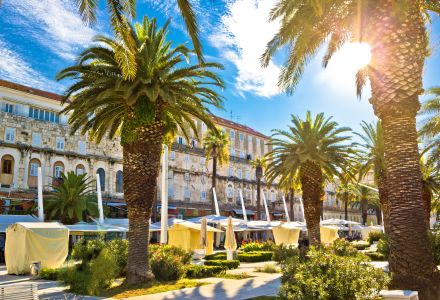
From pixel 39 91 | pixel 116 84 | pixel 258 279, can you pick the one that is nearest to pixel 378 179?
pixel 258 279

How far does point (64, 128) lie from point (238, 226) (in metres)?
22.3

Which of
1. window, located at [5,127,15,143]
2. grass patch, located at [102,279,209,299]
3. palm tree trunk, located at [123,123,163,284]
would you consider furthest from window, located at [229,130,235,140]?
grass patch, located at [102,279,209,299]

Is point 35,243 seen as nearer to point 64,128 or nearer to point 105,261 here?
point 105,261

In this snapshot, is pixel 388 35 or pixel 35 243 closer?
pixel 388 35

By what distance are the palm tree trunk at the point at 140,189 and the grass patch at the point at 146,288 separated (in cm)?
49

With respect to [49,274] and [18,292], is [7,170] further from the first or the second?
[18,292]

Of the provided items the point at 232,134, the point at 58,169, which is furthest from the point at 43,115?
the point at 232,134

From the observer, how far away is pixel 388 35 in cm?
1045

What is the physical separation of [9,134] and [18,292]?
115 ft

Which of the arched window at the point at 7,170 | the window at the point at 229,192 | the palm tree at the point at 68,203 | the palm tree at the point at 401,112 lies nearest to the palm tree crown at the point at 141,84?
the palm tree at the point at 401,112

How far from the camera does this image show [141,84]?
48.2ft

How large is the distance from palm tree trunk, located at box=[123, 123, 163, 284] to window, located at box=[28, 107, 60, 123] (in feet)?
101

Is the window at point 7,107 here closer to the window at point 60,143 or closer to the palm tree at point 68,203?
the window at point 60,143

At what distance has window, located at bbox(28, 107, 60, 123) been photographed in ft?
137
